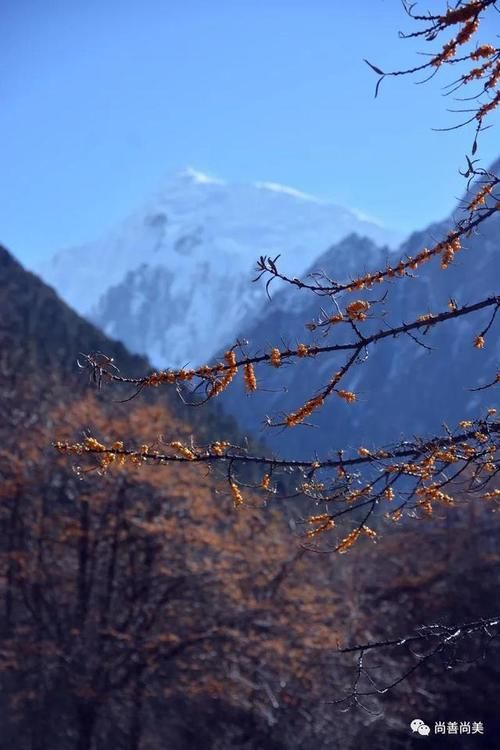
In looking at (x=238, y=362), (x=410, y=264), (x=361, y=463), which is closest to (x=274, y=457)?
(x=361, y=463)

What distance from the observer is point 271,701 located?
10.9 m

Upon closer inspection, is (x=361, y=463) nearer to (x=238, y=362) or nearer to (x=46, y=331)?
(x=238, y=362)

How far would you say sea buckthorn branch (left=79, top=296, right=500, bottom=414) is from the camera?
9.42 feet

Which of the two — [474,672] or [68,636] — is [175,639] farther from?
[474,672]

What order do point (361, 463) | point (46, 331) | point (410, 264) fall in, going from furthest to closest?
point (46, 331) < point (361, 463) < point (410, 264)

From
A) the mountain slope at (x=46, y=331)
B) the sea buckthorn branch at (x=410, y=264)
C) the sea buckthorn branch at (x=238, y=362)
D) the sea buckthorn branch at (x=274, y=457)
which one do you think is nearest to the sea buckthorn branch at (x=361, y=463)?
the sea buckthorn branch at (x=274, y=457)

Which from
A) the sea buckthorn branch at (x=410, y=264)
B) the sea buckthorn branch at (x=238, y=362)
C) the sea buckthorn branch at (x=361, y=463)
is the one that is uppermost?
the sea buckthorn branch at (x=410, y=264)

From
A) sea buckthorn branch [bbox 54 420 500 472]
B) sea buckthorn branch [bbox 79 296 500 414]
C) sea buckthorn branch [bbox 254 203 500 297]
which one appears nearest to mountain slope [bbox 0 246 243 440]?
sea buckthorn branch [bbox 54 420 500 472]

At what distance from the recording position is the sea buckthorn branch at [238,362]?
2.87m

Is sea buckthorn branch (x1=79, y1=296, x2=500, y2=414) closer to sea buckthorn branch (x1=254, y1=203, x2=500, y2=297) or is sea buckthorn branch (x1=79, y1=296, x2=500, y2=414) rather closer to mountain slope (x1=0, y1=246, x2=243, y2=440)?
sea buckthorn branch (x1=254, y1=203, x2=500, y2=297)

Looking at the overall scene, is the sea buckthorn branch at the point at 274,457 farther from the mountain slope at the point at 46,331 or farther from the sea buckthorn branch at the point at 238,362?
the mountain slope at the point at 46,331

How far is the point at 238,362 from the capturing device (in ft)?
9.56

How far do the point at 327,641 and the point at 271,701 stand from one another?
1.10m

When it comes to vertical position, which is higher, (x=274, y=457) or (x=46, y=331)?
(x=46, y=331)
